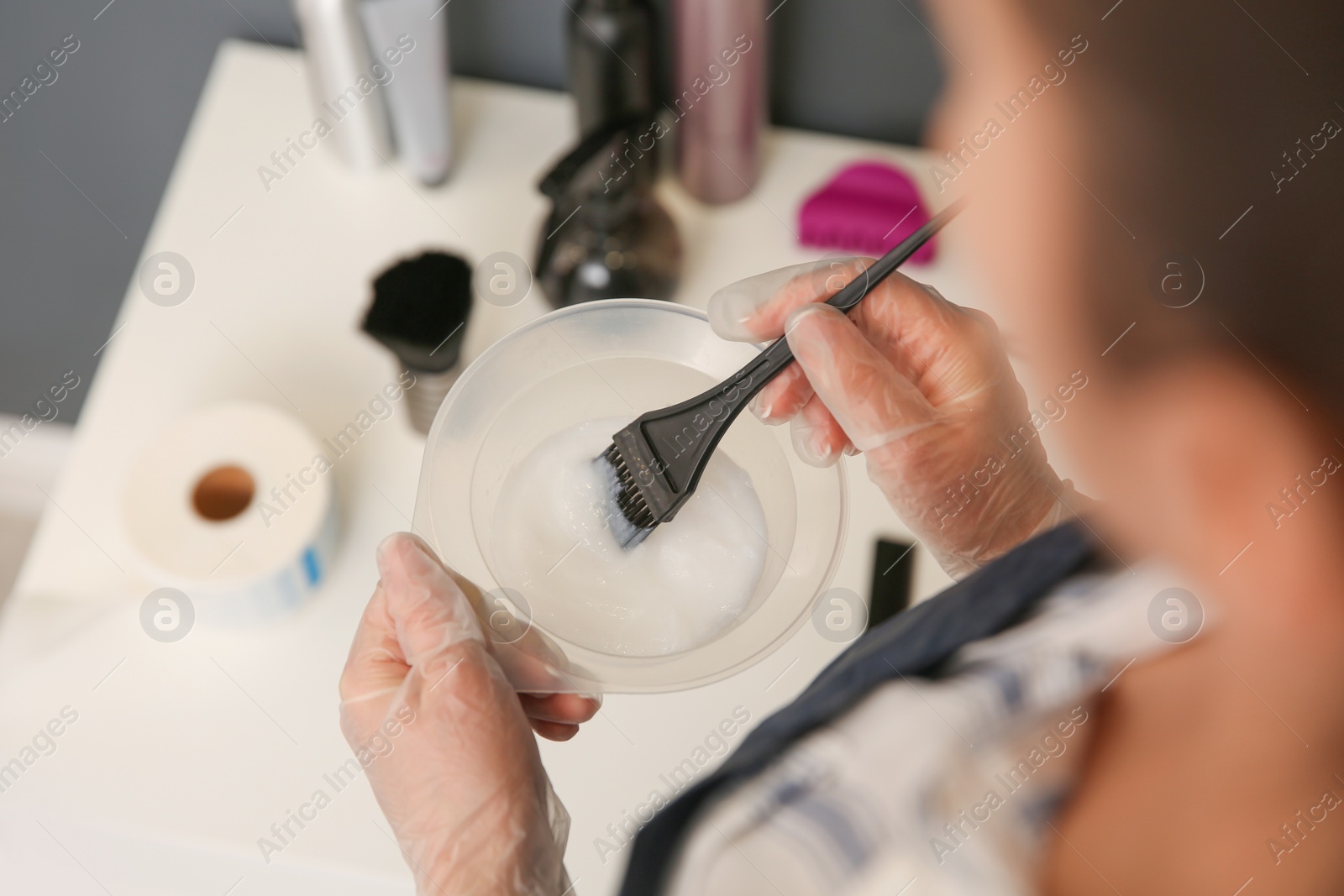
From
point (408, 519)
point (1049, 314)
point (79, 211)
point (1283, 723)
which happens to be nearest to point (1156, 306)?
point (1049, 314)

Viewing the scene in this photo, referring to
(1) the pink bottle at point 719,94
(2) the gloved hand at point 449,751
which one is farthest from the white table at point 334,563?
(2) the gloved hand at point 449,751

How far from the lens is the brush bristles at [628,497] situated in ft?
2.17

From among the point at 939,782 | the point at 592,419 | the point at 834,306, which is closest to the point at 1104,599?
the point at 939,782

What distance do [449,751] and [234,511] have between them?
325 millimetres

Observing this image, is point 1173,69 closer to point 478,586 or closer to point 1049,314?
point 1049,314

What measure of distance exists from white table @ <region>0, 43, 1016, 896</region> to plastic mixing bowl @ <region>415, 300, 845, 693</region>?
0.61ft

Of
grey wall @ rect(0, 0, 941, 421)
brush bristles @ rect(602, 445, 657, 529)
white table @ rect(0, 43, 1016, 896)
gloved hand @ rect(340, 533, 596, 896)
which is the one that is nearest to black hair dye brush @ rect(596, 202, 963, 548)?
brush bristles @ rect(602, 445, 657, 529)

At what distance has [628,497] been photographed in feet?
2.19

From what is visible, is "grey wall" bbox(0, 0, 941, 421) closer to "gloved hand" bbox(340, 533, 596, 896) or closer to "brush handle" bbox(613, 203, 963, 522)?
"brush handle" bbox(613, 203, 963, 522)

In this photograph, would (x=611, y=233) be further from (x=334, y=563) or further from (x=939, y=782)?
(x=939, y=782)

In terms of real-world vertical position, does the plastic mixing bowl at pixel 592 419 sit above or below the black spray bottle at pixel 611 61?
below

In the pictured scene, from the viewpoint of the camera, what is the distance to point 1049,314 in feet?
1.23

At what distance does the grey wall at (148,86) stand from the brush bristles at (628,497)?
0.45 m

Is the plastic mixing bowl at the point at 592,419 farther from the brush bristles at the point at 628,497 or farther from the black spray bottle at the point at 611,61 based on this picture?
the black spray bottle at the point at 611,61
